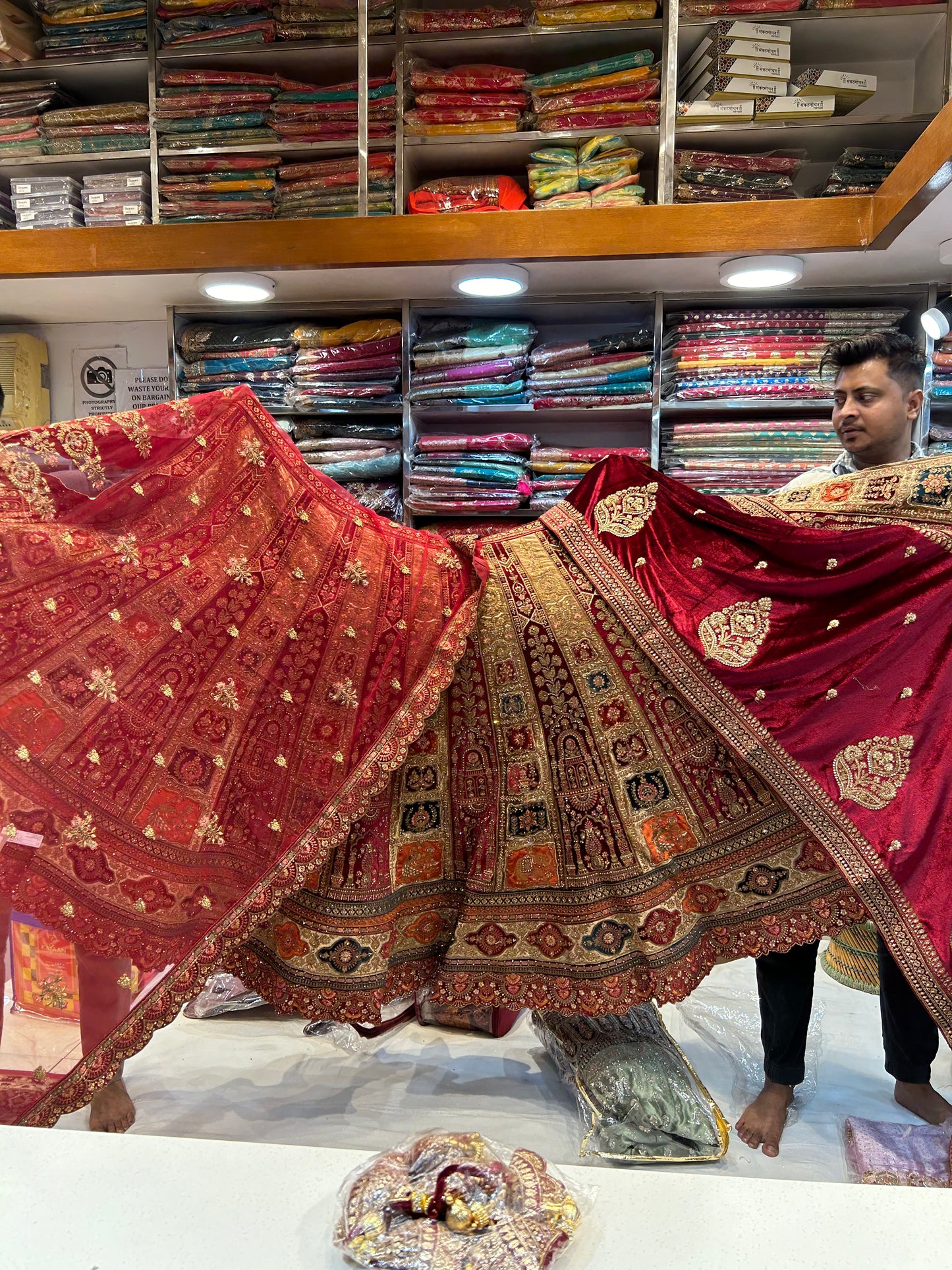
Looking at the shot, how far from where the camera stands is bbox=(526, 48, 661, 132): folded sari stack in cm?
346

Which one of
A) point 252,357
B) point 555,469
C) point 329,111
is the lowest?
point 555,469

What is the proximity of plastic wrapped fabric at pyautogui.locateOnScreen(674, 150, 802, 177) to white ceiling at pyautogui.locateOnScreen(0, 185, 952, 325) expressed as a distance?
0.47m

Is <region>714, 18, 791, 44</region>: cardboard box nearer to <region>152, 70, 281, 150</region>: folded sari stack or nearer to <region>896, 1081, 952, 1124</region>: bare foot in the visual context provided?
<region>152, 70, 281, 150</region>: folded sari stack

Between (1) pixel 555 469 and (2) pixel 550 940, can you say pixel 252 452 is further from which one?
(1) pixel 555 469

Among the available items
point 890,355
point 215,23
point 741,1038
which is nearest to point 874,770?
point 741,1038

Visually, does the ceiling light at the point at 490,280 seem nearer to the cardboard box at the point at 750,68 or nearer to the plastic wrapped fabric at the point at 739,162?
the plastic wrapped fabric at the point at 739,162

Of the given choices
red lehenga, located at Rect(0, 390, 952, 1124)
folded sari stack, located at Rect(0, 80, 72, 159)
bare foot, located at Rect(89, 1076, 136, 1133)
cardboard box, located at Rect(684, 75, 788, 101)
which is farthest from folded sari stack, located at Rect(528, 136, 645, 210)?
bare foot, located at Rect(89, 1076, 136, 1133)

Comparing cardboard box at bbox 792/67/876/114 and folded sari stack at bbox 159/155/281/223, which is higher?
cardboard box at bbox 792/67/876/114

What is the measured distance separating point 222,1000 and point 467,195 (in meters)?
2.89

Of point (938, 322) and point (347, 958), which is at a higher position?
point (938, 322)

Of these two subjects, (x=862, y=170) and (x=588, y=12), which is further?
(x=588, y=12)

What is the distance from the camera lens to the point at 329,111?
3.71 m

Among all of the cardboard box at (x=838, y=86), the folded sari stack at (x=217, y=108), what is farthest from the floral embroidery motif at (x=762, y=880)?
the folded sari stack at (x=217, y=108)

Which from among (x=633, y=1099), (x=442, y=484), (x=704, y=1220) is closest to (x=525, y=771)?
(x=633, y=1099)
